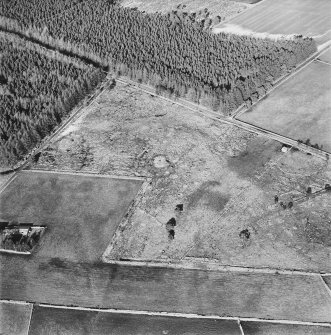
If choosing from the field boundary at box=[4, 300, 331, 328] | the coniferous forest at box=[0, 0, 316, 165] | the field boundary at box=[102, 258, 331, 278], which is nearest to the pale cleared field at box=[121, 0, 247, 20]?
the coniferous forest at box=[0, 0, 316, 165]

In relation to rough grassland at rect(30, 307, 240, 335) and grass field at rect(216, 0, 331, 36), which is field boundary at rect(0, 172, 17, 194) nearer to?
rough grassland at rect(30, 307, 240, 335)

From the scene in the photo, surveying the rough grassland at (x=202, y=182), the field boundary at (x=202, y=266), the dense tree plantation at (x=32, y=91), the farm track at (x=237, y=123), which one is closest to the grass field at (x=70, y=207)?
the rough grassland at (x=202, y=182)

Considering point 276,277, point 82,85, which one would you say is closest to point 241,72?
point 82,85

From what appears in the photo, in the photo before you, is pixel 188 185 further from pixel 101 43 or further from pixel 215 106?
pixel 101 43

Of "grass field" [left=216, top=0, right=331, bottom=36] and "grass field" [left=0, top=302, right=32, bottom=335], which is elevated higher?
"grass field" [left=216, top=0, right=331, bottom=36]

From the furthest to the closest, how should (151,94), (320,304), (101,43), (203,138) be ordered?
(101,43), (151,94), (203,138), (320,304)

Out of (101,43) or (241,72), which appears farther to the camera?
(101,43)

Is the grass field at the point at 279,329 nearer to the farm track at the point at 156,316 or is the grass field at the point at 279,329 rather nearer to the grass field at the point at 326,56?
the farm track at the point at 156,316
